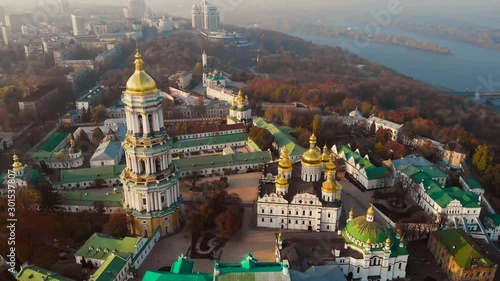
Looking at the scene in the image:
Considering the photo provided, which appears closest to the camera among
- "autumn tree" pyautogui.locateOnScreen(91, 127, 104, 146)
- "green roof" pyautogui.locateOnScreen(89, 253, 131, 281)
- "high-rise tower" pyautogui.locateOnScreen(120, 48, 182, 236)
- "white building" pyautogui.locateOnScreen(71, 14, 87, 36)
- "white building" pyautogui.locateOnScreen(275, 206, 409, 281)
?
"green roof" pyautogui.locateOnScreen(89, 253, 131, 281)

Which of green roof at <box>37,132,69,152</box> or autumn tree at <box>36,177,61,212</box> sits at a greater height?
autumn tree at <box>36,177,61,212</box>

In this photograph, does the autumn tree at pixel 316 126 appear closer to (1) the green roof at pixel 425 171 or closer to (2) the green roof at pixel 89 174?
(1) the green roof at pixel 425 171

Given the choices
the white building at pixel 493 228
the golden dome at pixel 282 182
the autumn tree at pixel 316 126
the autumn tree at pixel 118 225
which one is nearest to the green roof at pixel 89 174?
the autumn tree at pixel 118 225

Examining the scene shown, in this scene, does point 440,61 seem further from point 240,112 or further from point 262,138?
point 262,138

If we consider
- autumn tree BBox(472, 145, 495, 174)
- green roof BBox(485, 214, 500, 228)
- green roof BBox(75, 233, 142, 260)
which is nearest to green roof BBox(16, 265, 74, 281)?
green roof BBox(75, 233, 142, 260)

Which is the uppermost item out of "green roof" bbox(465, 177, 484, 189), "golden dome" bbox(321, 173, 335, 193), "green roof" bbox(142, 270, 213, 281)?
"golden dome" bbox(321, 173, 335, 193)

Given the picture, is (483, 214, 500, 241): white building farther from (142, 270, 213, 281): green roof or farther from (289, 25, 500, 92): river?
(289, 25, 500, 92): river
